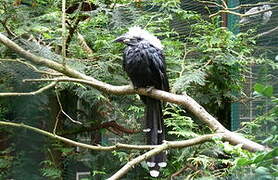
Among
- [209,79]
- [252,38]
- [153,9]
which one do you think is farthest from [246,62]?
[153,9]

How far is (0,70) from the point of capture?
1.79 metres

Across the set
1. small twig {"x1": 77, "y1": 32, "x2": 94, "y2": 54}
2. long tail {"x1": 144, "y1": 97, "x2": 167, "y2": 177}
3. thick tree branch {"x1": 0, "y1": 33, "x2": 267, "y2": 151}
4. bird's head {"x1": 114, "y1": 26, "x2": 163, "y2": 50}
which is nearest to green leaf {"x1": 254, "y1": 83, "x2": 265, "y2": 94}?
thick tree branch {"x1": 0, "y1": 33, "x2": 267, "y2": 151}

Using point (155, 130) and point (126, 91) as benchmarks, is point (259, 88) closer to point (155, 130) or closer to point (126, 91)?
point (126, 91)

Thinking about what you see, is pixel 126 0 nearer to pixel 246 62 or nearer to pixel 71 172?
pixel 246 62

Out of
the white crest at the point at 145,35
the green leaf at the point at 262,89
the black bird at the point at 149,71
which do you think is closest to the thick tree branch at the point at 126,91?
the black bird at the point at 149,71

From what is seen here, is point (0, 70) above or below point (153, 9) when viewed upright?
below

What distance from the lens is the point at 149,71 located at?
1915mm

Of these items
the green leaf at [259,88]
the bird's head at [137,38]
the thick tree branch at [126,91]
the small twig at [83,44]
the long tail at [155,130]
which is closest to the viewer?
the green leaf at [259,88]

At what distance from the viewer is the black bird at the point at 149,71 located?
1.82 meters

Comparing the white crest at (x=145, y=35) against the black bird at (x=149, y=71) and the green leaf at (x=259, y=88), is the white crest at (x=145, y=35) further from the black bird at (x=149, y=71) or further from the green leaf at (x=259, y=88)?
the green leaf at (x=259, y=88)

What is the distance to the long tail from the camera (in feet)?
5.79

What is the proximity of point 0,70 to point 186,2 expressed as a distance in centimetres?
127

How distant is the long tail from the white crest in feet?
0.94

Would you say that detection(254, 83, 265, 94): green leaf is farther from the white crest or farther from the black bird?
the white crest
